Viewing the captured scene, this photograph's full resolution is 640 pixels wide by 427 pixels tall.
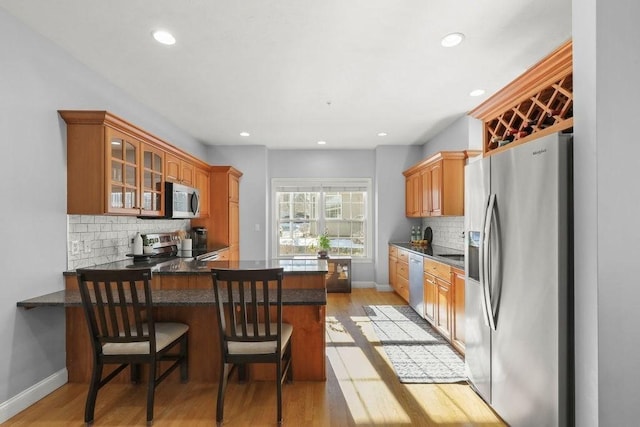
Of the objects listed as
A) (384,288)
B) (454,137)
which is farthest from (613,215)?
(384,288)

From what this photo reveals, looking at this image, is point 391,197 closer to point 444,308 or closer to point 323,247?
point 323,247

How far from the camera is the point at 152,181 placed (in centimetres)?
365

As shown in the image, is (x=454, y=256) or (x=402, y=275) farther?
(x=402, y=275)

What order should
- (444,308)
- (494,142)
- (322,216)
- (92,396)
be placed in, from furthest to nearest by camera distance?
(322,216)
(444,308)
(494,142)
(92,396)

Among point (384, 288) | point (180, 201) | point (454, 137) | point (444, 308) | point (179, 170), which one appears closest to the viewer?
point (444, 308)

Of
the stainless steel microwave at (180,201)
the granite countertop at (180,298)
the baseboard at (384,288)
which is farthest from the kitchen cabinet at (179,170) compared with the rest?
the baseboard at (384,288)

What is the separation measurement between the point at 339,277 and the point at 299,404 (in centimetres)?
360

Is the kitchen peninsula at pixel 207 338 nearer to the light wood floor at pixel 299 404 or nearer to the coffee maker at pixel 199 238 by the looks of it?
the light wood floor at pixel 299 404

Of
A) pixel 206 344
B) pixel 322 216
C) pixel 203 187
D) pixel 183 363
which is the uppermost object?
pixel 203 187

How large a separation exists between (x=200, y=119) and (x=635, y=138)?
450 centimetres

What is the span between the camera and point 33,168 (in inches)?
96.0

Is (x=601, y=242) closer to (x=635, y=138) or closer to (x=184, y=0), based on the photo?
(x=635, y=138)

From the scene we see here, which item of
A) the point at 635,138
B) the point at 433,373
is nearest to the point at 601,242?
the point at 635,138

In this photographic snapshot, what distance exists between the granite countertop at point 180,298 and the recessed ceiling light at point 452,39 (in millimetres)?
2193
